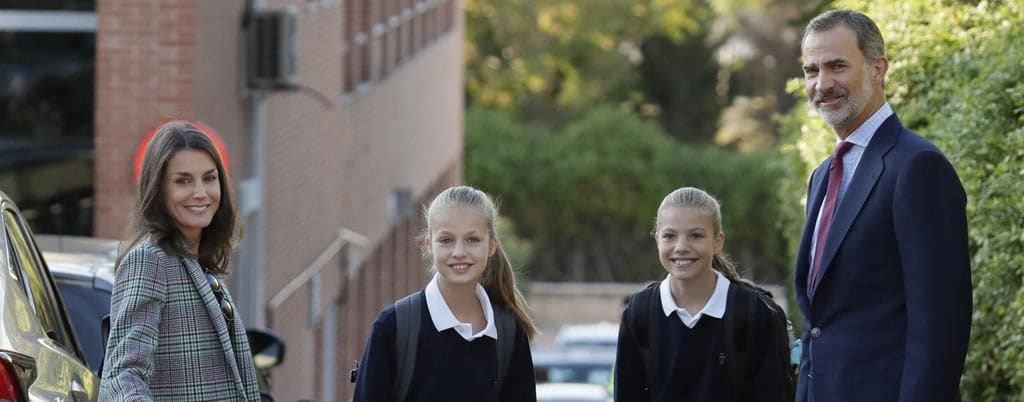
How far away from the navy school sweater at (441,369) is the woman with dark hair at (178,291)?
0.40 metres

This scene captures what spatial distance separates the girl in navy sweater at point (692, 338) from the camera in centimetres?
587

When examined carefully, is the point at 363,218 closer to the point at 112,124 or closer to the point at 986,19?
the point at 112,124

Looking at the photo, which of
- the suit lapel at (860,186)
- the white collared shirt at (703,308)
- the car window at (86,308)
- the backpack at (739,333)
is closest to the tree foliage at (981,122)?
the backpack at (739,333)

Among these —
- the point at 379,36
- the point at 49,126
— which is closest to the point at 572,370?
the point at 49,126

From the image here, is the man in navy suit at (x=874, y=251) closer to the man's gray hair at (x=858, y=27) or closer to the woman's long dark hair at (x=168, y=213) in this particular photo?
the man's gray hair at (x=858, y=27)

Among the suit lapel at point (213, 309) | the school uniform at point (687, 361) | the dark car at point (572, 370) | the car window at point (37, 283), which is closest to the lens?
the suit lapel at point (213, 309)

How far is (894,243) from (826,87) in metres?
0.45

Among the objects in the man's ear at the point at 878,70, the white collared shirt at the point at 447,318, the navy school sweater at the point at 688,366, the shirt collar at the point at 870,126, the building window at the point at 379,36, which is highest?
the building window at the point at 379,36

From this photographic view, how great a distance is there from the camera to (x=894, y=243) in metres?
4.75

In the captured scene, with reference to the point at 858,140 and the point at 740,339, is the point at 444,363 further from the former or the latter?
the point at 858,140

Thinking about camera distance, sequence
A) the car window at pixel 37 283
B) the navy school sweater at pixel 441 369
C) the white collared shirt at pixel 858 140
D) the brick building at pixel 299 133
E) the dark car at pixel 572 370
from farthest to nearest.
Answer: the dark car at pixel 572 370
the brick building at pixel 299 133
the navy school sweater at pixel 441 369
the car window at pixel 37 283
the white collared shirt at pixel 858 140

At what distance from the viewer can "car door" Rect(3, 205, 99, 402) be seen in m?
4.95

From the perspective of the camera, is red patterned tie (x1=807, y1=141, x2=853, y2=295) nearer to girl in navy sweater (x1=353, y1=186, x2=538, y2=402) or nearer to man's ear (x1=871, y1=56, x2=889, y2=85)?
man's ear (x1=871, y1=56, x2=889, y2=85)

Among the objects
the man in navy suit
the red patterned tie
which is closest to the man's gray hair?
the man in navy suit
